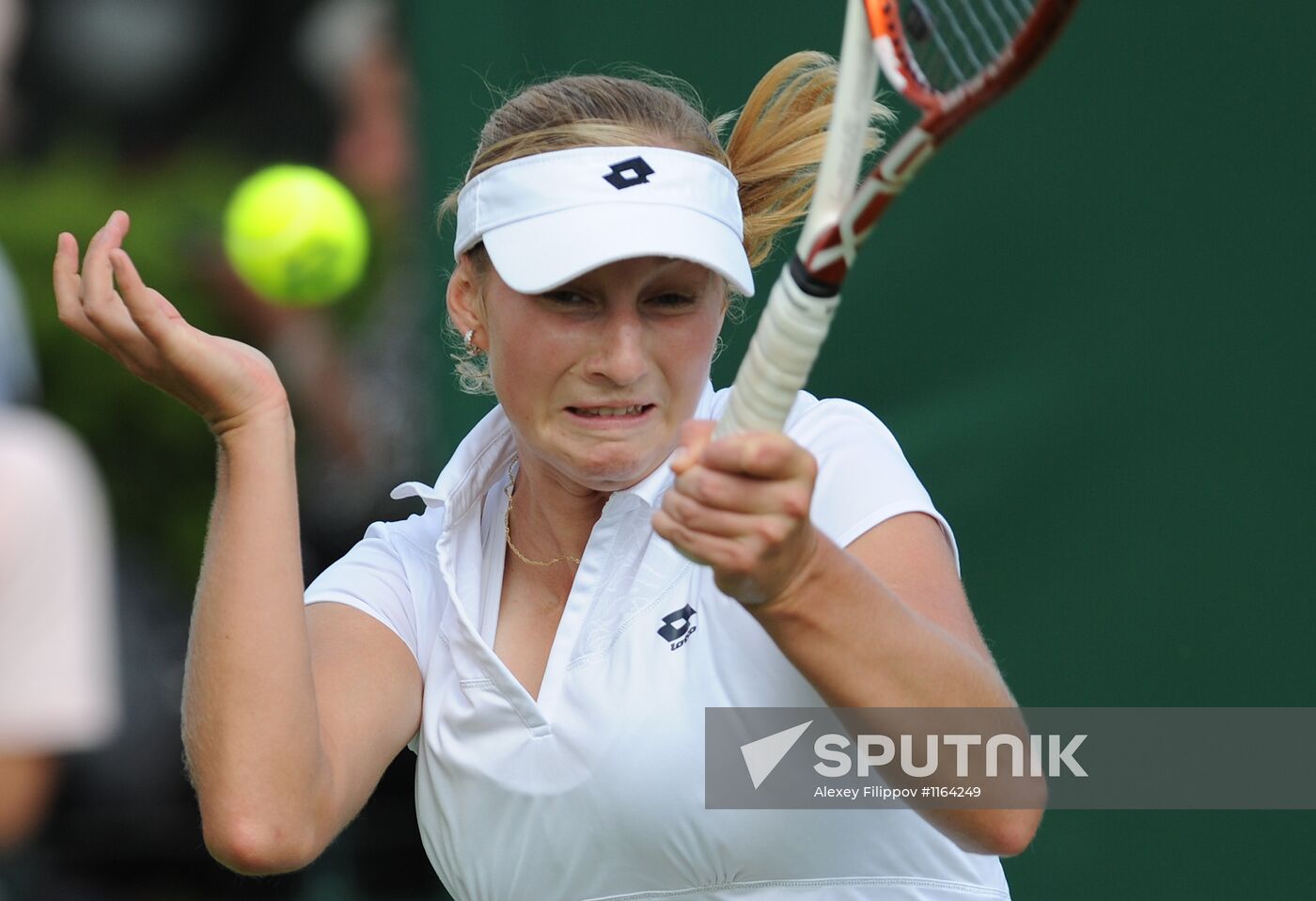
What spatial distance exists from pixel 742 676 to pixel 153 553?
2.71 metres

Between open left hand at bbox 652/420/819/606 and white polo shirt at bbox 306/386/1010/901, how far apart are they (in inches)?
15.6

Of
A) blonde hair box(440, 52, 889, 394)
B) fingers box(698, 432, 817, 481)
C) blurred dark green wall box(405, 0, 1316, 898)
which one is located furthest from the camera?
blurred dark green wall box(405, 0, 1316, 898)

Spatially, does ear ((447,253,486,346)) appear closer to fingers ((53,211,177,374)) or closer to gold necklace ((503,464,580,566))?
gold necklace ((503,464,580,566))

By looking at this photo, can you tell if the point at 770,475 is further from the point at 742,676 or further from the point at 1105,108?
the point at 1105,108

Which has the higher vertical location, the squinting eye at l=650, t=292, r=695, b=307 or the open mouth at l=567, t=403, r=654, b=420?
the squinting eye at l=650, t=292, r=695, b=307

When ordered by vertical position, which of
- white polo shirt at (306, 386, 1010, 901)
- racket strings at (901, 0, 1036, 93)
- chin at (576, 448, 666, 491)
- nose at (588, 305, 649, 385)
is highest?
racket strings at (901, 0, 1036, 93)

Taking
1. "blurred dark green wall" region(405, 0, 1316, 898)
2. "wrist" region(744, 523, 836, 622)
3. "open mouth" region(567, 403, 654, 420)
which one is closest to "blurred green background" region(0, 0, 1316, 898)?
"blurred dark green wall" region(405, 0, 1316, 898)

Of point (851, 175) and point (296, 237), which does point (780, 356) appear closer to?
point (851, 175)

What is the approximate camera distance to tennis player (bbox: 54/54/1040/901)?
207 cm

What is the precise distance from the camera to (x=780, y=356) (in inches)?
66.1

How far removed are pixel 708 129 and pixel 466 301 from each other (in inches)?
14.1

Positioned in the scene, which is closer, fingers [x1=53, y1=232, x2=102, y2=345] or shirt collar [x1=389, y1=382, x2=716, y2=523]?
fingers [x1=53, y1=232, x2=102, y2=345]

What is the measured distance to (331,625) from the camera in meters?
2.32

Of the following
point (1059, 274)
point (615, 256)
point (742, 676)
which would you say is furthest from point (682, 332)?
point (1059, 274)
